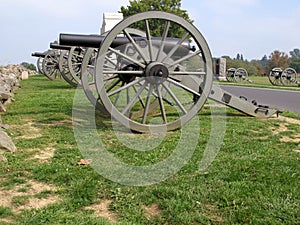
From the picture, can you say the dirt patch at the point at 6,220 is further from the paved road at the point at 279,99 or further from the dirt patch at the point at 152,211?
the paved road at the point at 279,99

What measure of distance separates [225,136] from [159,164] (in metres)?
1.88

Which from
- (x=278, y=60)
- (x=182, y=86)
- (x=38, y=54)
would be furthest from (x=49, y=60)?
(x=278, y=60)

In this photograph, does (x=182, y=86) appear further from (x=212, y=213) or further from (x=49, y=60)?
(x=49, y=60)

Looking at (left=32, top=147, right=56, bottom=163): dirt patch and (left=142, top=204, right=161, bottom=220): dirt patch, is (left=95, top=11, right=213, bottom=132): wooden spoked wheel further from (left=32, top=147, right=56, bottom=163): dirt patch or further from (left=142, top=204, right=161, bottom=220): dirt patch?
(left=142, top=204, right=161, bottom=220): dirt patch

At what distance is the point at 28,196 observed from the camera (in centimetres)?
318

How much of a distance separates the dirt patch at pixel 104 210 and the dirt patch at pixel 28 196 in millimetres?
371

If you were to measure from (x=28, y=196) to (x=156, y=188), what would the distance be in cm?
116

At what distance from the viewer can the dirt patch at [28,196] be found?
301 cm

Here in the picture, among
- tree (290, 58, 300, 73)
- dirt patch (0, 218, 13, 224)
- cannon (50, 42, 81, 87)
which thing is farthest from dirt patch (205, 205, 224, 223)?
tree (290, 58, 300, 73)

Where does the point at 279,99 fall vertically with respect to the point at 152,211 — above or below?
above

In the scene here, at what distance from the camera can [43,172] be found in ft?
12.4

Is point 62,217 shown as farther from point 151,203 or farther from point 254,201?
point 254,201

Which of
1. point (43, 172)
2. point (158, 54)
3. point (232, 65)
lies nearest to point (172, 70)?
point (158, 54)

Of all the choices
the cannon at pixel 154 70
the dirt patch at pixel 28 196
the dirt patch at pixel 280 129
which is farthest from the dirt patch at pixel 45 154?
the dirt patch at pixel 280 129
